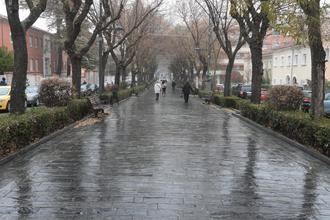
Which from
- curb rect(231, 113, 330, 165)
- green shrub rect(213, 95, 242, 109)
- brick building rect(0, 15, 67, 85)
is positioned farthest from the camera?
brick building rect(0, 15, 67, 85)

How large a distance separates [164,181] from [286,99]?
9.90 m

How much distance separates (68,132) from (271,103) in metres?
6.79

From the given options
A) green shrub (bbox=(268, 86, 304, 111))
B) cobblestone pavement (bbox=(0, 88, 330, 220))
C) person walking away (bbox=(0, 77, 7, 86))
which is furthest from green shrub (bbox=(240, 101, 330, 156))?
person walking away (bbox=(0, 77, 7, 86))

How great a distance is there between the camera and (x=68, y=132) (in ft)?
51.1

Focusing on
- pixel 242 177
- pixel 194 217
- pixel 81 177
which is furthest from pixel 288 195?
pixel 81 177

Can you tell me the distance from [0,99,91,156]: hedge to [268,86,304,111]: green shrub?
22.5ft

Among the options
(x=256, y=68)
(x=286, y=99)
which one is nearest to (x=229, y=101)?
(x=256, y=68)

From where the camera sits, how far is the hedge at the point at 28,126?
1030 cm

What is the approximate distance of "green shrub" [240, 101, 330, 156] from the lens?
435 inches

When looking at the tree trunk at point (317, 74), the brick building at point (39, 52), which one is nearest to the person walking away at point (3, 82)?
the brick building at point (39, 52)

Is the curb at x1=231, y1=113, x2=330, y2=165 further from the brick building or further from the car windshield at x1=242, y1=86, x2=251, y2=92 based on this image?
the brick building

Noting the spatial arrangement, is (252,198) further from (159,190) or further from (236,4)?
(236,4)

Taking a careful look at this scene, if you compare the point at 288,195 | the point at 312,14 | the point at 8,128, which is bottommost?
the point at 288,195

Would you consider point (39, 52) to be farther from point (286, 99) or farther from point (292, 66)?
point (286, 99)
